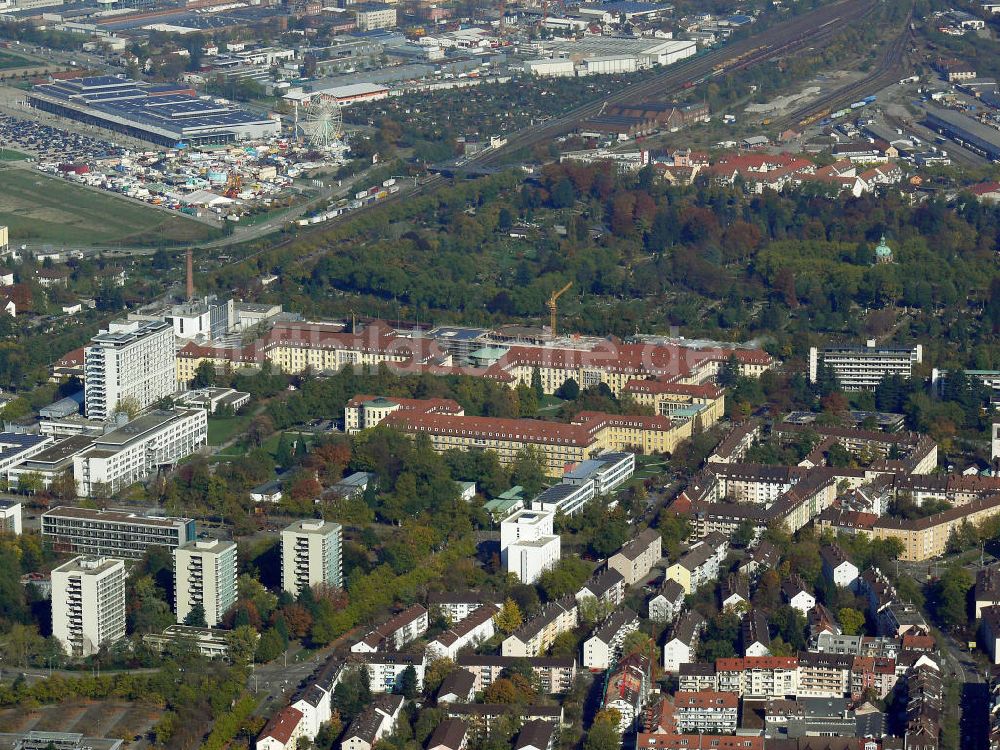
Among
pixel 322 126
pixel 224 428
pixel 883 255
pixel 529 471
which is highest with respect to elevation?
pixel 529 471

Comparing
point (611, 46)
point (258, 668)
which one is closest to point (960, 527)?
point (258, 668)

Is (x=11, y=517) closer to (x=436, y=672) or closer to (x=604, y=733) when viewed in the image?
(x=436, y=672)

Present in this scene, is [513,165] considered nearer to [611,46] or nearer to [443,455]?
[611,46]

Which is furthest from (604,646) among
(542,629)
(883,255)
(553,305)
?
(883,255)

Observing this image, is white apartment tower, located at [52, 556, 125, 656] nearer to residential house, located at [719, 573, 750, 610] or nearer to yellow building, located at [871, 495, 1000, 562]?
residential house, located at [719, 573, 750, 610]

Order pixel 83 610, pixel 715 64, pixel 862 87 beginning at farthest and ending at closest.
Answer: pixel 715 64 < pixel 862 87 < pixel 83 610

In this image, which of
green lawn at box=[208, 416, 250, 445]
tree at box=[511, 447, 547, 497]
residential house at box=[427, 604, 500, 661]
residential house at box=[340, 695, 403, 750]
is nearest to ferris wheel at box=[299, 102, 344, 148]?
green lawn at box=[208, 416, 250, 445]
